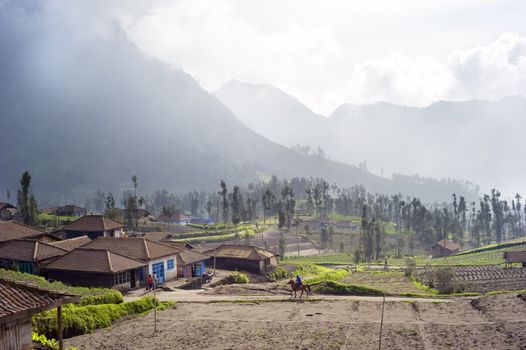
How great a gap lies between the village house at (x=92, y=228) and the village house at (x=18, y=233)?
1126 cm

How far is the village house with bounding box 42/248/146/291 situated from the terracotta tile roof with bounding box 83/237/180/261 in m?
2.93

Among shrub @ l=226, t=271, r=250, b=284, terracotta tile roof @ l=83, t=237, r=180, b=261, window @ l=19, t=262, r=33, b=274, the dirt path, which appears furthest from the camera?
shrub @ l=226, t=271, r=250, b=284

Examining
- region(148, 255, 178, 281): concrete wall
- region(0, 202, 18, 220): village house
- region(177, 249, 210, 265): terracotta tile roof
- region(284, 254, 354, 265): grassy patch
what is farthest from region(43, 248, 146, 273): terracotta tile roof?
region(0, 202, 18, 220): village house

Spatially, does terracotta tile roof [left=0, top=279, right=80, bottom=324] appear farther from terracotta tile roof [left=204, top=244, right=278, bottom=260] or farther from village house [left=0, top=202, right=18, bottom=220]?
village house [left=0, top=202, right=18, bottom=220]

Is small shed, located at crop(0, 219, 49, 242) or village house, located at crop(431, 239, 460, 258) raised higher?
small shed, located at crop(0, 219, 49, 242)

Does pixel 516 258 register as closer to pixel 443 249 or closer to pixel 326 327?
pixel 443 249

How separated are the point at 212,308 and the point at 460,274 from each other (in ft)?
166

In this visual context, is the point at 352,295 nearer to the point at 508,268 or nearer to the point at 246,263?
the point at 246,263

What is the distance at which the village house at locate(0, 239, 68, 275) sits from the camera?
5191 cm

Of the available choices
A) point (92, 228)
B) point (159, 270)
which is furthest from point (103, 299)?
point (92, 228)

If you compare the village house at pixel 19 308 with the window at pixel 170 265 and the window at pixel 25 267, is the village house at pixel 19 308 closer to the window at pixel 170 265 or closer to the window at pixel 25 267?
the window at pixel 25 267

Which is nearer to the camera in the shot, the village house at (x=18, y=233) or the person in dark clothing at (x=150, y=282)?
the person in dark clothing at (x=150, y=282)

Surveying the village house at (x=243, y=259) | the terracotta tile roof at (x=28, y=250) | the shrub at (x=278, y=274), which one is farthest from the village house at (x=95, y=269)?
the shrub at (x=278, y=274)

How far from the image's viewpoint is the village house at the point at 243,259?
7244cm
